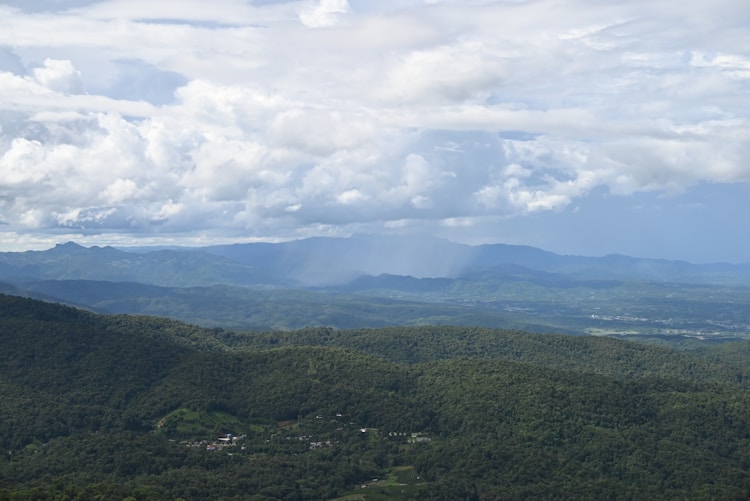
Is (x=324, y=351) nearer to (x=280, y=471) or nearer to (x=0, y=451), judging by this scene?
(x=280, y=471)

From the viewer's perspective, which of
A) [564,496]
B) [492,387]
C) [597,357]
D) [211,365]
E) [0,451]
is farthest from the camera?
[597,357]

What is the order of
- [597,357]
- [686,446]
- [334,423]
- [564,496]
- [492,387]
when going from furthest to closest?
1. [597,357]
2. [492,387]
3. [334,423]
4. [686,446]
5. [564,496]

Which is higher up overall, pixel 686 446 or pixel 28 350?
pixel 28 350

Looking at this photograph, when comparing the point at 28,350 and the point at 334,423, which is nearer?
the point at 334,423

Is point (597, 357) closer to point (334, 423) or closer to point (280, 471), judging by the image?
point (334, 423)

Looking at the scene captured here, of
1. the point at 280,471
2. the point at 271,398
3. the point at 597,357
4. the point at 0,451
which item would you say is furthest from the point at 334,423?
the point at 597,357

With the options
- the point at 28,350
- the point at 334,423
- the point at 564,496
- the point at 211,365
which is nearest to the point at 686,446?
the point at 564,496
